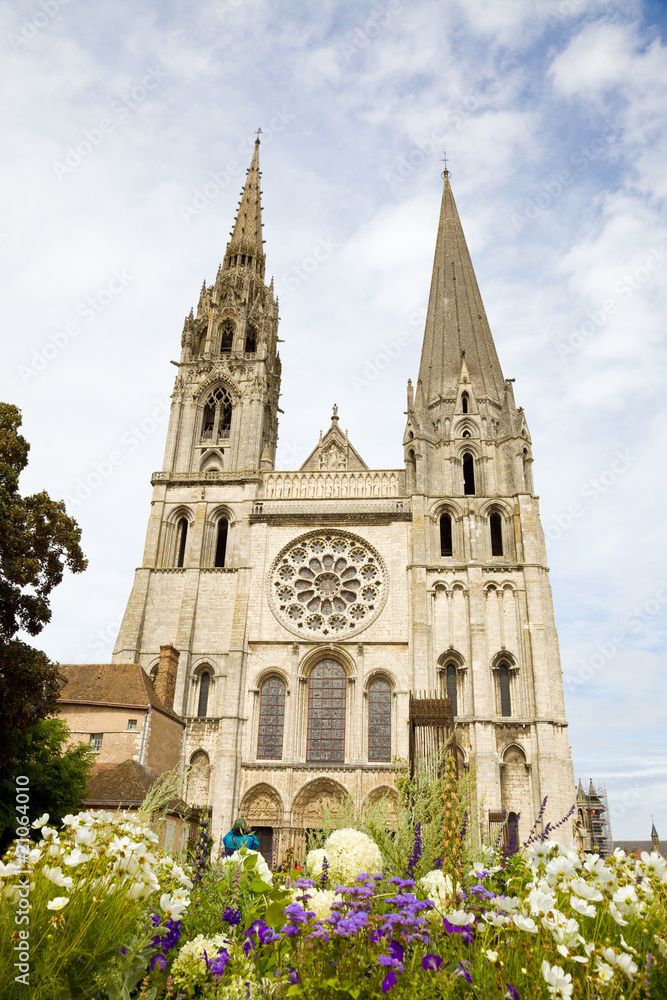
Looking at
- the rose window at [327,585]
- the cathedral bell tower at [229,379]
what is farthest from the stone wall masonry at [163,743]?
the cathedral bell tower at [229,379]

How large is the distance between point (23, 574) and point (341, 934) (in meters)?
12.0

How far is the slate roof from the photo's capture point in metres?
22.8

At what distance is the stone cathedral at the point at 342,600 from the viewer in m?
25.5

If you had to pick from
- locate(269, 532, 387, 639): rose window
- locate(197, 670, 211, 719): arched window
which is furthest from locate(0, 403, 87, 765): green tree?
locate(269, 532, 387, 639): rose window

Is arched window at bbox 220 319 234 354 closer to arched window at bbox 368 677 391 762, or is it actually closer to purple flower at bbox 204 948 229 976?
arched window at bbox 368 677 391 762

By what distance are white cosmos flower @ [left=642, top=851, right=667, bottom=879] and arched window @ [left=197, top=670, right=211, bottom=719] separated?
24810 mm

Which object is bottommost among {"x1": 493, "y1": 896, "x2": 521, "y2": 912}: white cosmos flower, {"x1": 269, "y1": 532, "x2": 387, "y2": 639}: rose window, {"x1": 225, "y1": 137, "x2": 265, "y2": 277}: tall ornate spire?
{"x1": 493, "y1": 896, "x2": 521, "y2": 912}: white cosmos flower

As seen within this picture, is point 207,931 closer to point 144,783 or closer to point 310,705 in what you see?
point 144,783

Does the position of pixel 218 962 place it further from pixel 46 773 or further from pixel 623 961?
pixel 46 773

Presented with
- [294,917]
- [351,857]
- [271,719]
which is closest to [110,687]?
[271,719]

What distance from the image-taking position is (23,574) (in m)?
13.6

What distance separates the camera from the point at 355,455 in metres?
33.0

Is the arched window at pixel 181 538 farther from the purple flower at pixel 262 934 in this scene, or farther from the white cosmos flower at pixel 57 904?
the white cosmos flower at pixel 57 904

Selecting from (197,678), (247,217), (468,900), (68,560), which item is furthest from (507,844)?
(247,217)
